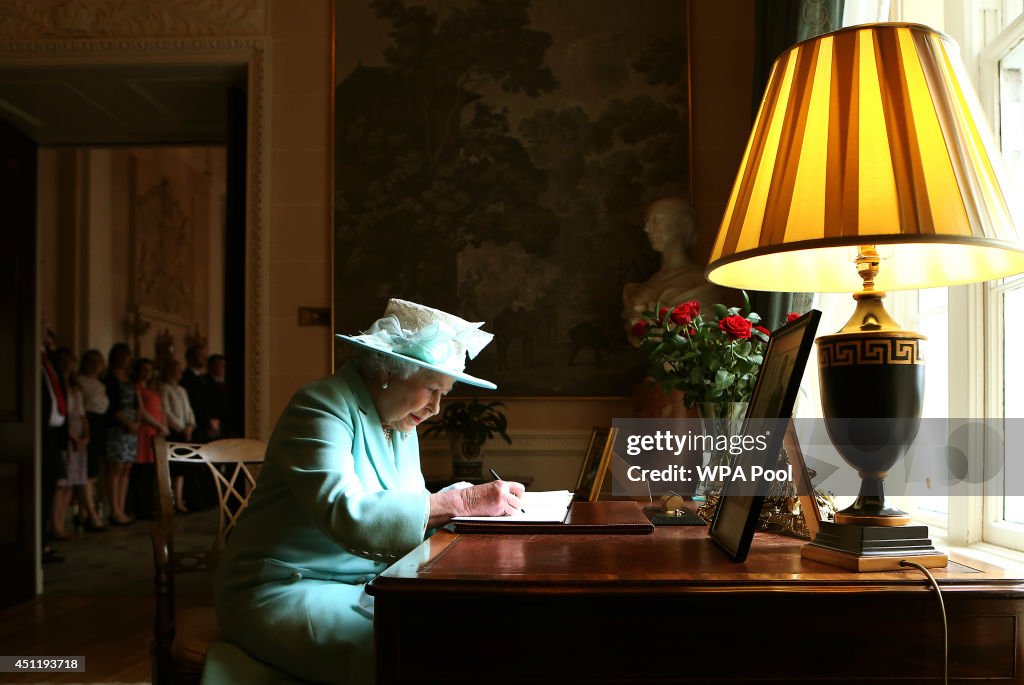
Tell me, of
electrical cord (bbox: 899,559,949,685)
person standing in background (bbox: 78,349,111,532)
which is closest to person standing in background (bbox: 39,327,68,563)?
person standing in background (bbox: 78,349,111,532)

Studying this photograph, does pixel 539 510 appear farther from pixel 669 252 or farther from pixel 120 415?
pixel 120 415

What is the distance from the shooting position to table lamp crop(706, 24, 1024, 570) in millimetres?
1206

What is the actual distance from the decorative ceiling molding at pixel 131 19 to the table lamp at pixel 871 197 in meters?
4.08

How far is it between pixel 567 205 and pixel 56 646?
132 inches

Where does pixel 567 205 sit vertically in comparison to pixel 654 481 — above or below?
above

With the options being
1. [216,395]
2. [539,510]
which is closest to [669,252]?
[539,510]

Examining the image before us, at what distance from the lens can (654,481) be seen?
7.89 feet

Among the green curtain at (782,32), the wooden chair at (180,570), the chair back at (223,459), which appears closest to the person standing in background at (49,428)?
the wooden chair at (180,570)

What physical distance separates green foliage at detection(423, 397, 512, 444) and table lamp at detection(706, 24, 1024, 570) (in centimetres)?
295

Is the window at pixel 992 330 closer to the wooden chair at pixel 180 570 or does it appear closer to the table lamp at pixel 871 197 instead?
the table lamp at pixel 871 197

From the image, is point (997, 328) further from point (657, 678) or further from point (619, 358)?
point (619, 358)

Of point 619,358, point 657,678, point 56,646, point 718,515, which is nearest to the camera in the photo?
point 657,678

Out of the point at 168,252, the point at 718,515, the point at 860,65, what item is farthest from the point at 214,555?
the point at 168,252

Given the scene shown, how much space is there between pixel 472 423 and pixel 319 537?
7.58 ft
